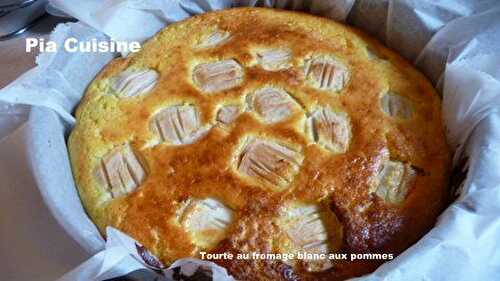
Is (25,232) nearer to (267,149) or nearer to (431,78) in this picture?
(267,149)

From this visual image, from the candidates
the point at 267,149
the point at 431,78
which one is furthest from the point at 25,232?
the point at 431,78

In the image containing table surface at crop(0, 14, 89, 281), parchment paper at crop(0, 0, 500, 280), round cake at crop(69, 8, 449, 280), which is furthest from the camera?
table surface at crop(0, 14, 89, 281)

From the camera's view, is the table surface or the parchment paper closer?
the parchment paper

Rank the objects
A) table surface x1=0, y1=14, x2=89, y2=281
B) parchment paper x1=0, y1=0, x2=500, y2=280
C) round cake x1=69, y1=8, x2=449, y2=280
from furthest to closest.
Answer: table surface x1=0, y1=14, x2=89, y2=281 < round cake x1=69, y1=8, x2=449, y2=280 < parchment paper x1=0, y1=0, x2=500, y2=280

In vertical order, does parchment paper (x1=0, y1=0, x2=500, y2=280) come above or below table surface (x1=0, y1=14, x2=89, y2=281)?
above

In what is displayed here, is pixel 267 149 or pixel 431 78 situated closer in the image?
pixel 267 149

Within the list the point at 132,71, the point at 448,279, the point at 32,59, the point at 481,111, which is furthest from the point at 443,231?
the point at 32,59
